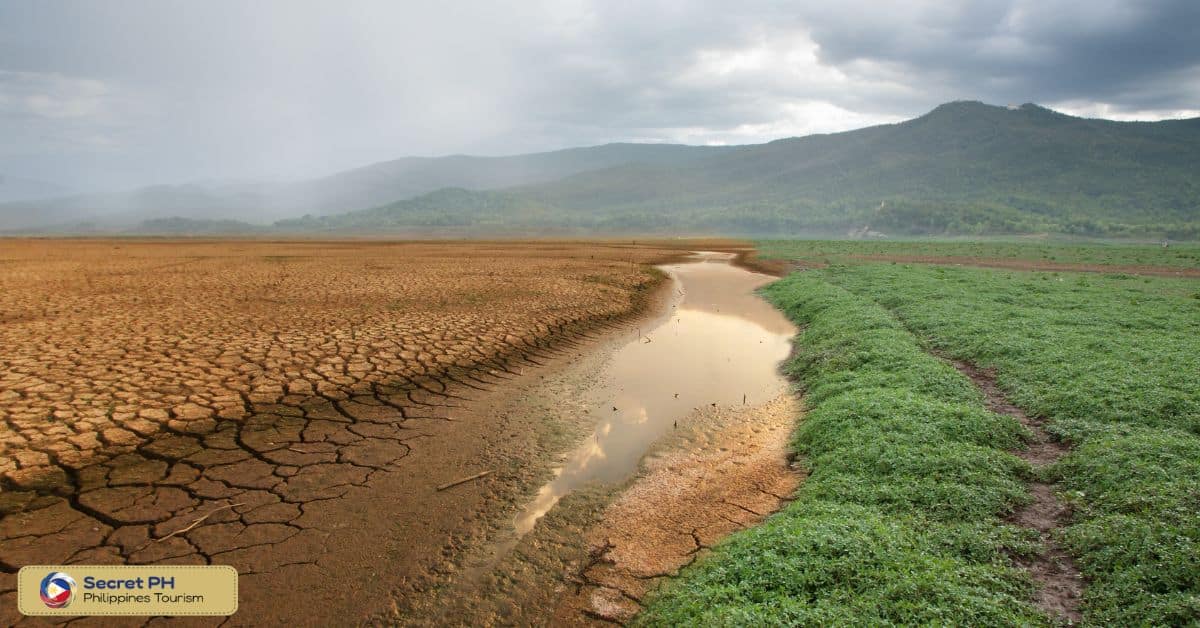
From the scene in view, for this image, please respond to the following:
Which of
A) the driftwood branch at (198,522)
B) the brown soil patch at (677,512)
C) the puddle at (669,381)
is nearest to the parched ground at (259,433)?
the driftwood branch at (198,522)

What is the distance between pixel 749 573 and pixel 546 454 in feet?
11.8

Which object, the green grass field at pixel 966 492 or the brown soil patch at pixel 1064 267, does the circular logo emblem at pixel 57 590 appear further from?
the brown soil patch at pixel 1064 267

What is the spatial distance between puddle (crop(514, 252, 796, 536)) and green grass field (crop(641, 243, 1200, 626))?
1.42 meters

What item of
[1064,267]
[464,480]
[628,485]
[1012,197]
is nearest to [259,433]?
[464,480]

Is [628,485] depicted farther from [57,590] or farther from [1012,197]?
[1012,197]

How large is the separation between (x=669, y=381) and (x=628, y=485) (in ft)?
14.5

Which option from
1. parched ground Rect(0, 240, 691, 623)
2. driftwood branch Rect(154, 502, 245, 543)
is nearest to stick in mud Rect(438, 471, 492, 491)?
parched ground Rect(0, 240, 691, 623)

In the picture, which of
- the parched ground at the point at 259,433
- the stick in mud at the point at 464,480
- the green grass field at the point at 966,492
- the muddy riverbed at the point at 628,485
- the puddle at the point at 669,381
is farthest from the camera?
the puddle at the point at 669,381

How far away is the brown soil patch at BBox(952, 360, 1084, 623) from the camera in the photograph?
3867 mm

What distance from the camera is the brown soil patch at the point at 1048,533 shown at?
3.87 m

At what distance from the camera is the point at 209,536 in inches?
198

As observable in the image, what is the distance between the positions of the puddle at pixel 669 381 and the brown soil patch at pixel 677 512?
0.68m

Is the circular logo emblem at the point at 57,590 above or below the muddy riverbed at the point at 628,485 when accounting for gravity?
above

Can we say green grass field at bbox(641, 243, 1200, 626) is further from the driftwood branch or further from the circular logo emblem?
the circular logo emblem
